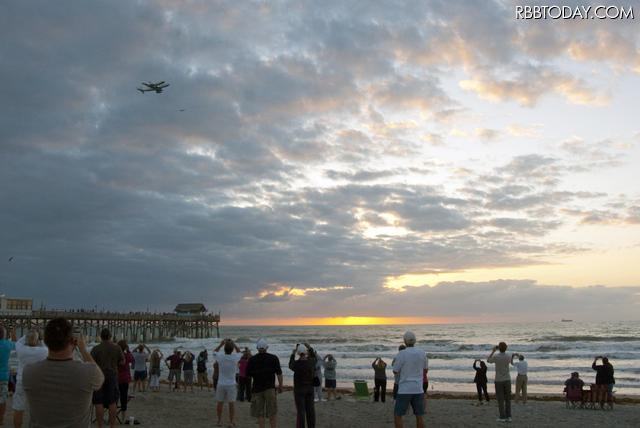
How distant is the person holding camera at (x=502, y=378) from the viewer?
11.4 metres

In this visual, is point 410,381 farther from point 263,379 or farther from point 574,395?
point 574,395

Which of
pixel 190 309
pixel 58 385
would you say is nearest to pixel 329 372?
pixel 58 385

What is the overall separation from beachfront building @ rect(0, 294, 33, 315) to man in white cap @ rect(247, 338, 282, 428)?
202 feet

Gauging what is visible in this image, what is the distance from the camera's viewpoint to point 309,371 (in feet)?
30.0

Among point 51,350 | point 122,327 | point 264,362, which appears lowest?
point 122,327

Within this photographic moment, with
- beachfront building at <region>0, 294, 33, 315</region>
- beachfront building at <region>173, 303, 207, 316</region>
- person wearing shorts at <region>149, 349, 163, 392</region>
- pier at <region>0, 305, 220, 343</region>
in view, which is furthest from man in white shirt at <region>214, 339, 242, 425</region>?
beachfront building at <region>173, 303, 207, 316</region>

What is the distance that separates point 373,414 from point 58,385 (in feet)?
37.8

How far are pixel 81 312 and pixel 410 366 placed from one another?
63084 millimetres

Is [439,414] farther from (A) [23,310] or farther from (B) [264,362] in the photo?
(A) [23,310]

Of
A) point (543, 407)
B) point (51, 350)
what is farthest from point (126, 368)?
point (543, 407)

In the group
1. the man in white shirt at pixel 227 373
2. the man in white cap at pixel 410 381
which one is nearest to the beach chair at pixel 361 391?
the man in white shirt at pixel 227 373

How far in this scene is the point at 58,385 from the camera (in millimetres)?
3520

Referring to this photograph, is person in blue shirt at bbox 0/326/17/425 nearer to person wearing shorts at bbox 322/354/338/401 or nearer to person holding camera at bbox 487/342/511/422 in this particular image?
person holding camera at bbox 487/342/511/422

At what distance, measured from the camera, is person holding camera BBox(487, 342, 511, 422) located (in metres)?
11.4
